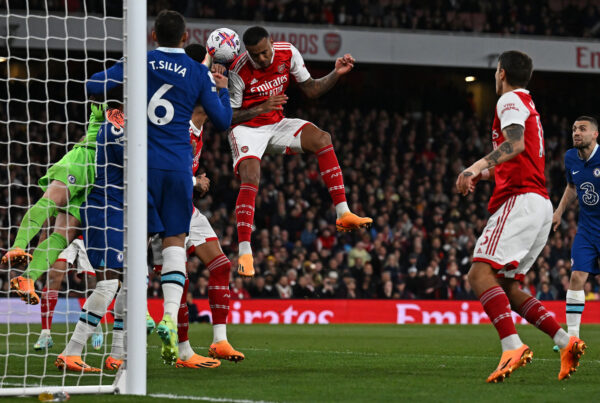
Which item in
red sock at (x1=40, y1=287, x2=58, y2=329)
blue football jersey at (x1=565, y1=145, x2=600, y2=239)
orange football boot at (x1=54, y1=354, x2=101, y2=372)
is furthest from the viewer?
red sock at (x1=40, y1=287, x2=58, y2=329)

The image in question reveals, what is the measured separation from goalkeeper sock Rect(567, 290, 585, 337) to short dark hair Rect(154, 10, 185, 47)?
18.7 feet

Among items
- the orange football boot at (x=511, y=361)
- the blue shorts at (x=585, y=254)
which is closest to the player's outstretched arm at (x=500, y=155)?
the orange football boot at (x=511, y=361)

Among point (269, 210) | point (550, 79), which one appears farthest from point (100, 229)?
point (550, 79)

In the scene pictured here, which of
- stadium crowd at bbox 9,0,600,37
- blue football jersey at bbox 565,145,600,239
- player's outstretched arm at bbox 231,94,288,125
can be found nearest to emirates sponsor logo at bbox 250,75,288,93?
player's outstretched arm at bbox 231,94,288,125

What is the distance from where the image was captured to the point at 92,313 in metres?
7.40

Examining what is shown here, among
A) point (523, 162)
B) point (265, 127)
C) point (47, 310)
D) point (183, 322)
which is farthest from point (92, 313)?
point (523, 162)

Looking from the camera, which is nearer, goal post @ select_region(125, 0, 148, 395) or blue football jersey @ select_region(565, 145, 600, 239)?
goal post @ select_region(125, 0, 148, 395)

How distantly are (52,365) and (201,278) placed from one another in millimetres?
11197

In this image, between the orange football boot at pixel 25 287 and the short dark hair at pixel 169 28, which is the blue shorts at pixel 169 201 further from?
the orange football boot at pixel 25 287

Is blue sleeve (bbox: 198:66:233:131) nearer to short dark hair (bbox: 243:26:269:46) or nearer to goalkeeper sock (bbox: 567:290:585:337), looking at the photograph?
short dark hair (bbox: 243:26:269:46)

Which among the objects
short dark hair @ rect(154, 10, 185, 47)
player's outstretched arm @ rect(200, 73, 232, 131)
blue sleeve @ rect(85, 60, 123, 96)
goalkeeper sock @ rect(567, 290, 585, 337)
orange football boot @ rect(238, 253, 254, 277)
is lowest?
goalkeeper sock @ rect(567, 290, 585, 337)

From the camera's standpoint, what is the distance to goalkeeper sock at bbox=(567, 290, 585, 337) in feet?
33.7

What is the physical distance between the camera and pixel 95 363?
27.5 ft

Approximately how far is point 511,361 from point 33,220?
4003mm
